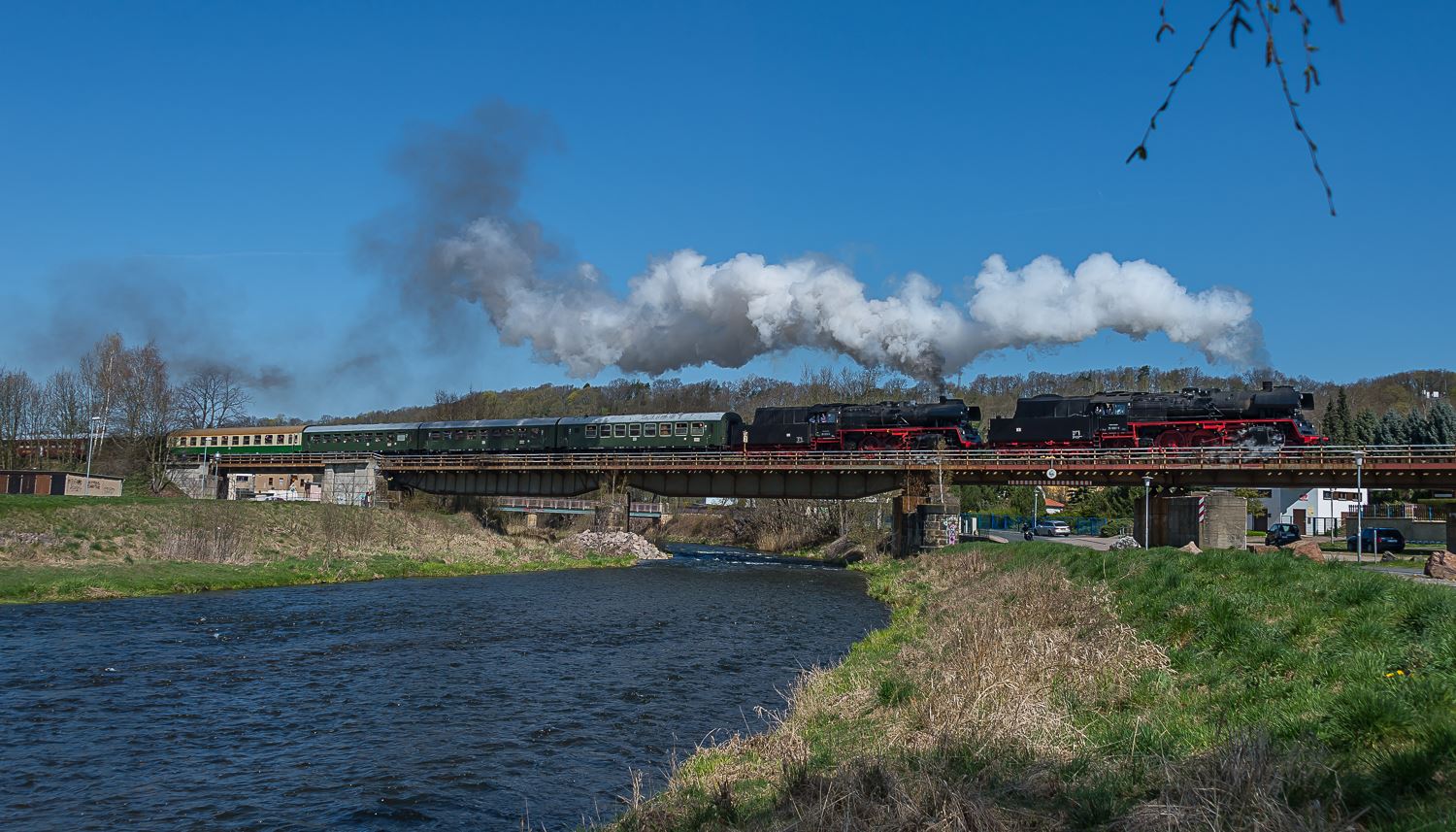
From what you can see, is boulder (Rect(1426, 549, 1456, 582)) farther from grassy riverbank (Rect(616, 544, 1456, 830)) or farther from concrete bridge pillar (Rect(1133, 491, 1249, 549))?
concrete bridge pillar (Rect(1133, 491, 1249, 549))

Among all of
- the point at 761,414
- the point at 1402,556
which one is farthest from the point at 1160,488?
the point at 761,414

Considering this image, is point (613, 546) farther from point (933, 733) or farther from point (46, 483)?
point (933, 733)

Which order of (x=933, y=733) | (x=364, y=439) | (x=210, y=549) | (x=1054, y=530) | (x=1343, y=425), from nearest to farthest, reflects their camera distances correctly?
(x=933, y=733)
(x=210, y=549)
(x=1054, y=530)
(x=364, y=439)
(x=1343, y=425)

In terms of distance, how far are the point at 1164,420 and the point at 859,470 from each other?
53.6 ft

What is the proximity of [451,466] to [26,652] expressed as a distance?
1922 inches

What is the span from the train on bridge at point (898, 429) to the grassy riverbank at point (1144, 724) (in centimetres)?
3534

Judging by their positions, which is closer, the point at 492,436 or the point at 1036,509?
the point at 492,436

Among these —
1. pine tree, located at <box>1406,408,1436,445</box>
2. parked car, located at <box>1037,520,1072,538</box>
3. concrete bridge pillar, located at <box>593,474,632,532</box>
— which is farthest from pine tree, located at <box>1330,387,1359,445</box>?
concrete bridge pillar, located at <box>593,474,632,532</box>

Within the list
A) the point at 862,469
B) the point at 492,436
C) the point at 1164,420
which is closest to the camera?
the point at 1164,420

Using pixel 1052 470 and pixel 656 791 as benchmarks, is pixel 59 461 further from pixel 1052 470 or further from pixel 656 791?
pixel 656 791

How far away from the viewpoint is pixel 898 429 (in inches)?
2208

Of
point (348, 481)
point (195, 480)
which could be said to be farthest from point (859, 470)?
point (195, 480)

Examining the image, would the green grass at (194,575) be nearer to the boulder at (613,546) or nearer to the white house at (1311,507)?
the boulder at (613,546)

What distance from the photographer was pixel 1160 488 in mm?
50031
